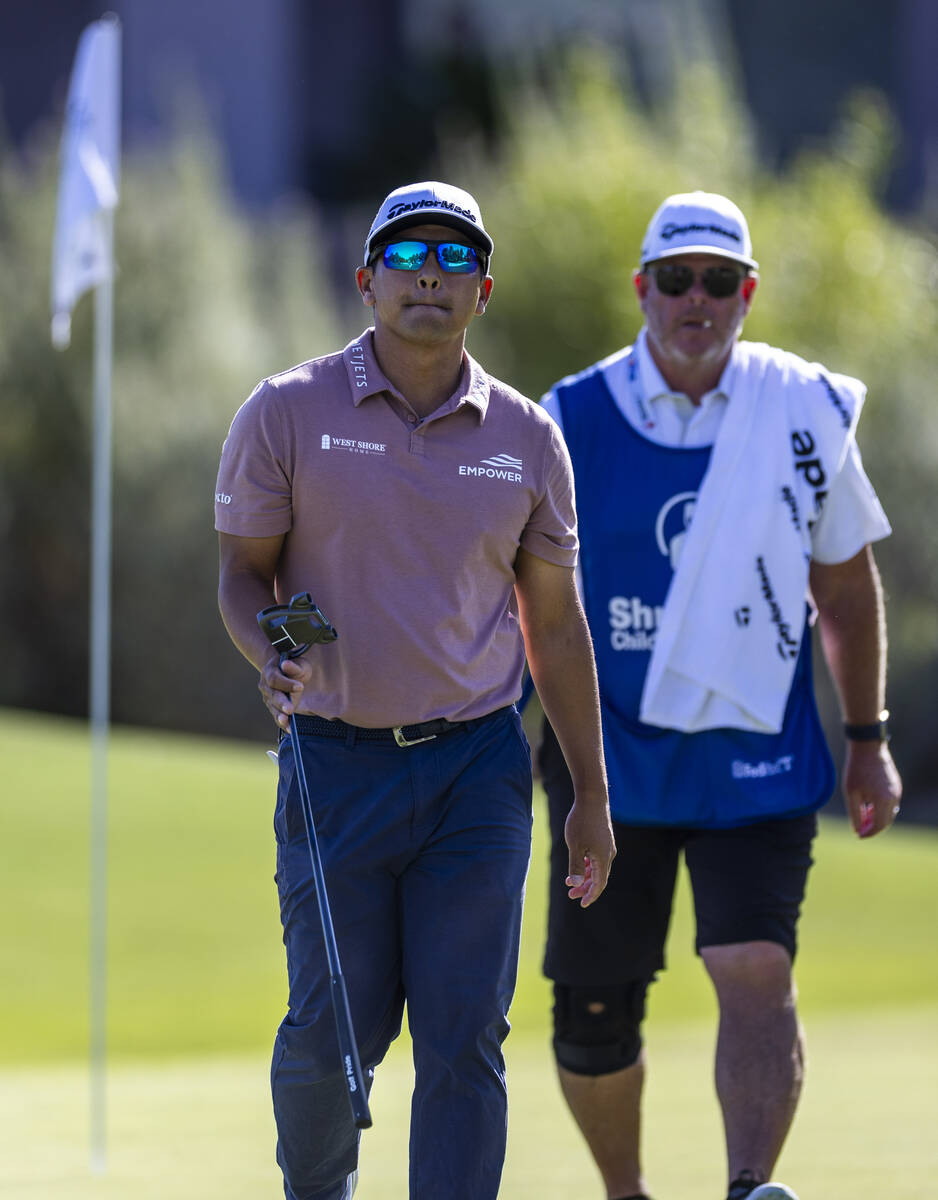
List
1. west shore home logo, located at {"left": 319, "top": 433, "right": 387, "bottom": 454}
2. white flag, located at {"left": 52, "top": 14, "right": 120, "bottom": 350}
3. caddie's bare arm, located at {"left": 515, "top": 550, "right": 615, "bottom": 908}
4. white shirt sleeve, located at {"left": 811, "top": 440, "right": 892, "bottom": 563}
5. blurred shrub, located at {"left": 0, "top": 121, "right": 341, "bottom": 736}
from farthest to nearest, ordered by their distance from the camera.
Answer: blurred shrub, located at {"left": 0, "top": 121, "right": 341, "bottom": 736} → white flag, located at {"left": 52, "top": 14, "right": 120, "bottom": 350} → white shirt sleeve, located at {"left": 811, "top": 440, "right": 892, "bottom": 563} → caddie's bare arm, located at {"left": 515, "top": 550, "right": 615, "bottom": 908} → west shore home logo, located at {"left": 319, "top": 433, "right": 387, "bottom": 454}

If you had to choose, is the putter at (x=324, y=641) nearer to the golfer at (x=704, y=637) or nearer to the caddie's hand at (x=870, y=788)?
the golfer at (x=704, y=637)

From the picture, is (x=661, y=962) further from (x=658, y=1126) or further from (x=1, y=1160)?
(x=1, y=1160)

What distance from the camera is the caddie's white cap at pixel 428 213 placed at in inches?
146

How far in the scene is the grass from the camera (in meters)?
5.52

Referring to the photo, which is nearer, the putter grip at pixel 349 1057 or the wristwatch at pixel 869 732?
the putter grip at pixel 349 1057

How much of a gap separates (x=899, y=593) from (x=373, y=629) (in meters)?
14.8

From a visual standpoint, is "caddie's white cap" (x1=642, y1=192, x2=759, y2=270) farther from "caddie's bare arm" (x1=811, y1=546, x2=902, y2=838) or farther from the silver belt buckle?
the silver belt buckle

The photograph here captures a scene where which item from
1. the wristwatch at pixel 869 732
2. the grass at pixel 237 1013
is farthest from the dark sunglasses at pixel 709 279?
the grass at pixel 237 1013

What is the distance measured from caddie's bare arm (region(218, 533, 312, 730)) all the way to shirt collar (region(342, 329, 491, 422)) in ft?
1.00

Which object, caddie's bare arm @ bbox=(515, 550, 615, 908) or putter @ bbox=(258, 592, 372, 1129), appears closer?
putter @ bbox=(258, 592, 372, 1129)

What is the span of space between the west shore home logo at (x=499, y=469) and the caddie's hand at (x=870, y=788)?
1459mm

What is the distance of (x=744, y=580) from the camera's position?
4707 millimetres

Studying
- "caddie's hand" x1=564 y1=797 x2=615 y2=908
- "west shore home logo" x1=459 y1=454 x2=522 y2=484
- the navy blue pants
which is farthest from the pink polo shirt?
"caddie's hand" x1=564 y1=797 x2=615 y2=908

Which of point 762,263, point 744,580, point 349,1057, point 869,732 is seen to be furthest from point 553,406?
point 762,263
